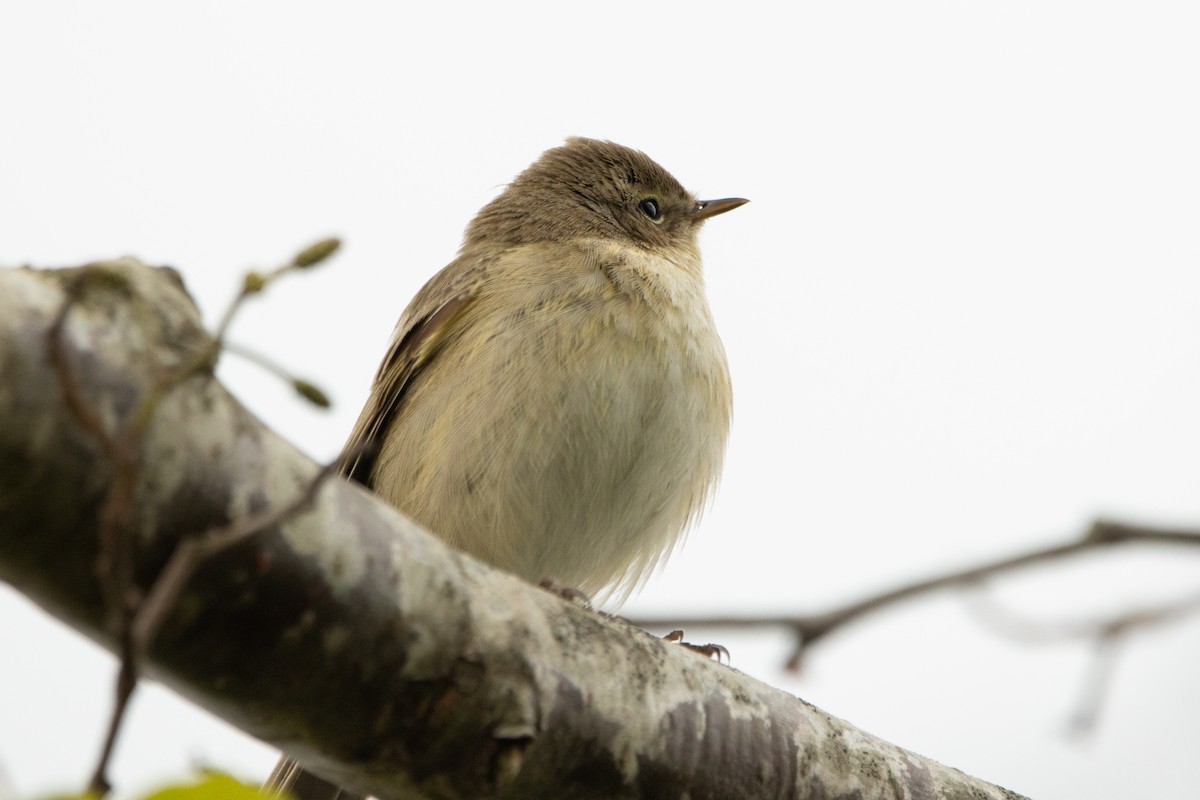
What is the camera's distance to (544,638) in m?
3.10

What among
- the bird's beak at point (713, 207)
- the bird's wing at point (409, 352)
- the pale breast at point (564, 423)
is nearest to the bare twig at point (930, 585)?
the pale breast at point (564, 423)

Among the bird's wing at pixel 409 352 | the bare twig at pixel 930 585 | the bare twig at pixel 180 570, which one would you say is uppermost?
the bare twig at pixel 930 585

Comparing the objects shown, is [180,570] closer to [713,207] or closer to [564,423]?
[564,423]

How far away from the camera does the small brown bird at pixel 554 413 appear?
16.7 feet

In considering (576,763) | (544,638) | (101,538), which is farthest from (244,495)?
(576,763)

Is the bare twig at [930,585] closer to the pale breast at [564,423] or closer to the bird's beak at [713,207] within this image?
the pale breast at [564,423]

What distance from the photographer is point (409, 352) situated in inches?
231

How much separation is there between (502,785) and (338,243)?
1.43m

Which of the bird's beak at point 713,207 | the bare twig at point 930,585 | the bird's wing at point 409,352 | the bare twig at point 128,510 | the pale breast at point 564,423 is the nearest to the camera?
the bare twig at point 128,510

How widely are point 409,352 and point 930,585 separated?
4.09 meters

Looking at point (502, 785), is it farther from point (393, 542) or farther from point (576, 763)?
point (393, 542)

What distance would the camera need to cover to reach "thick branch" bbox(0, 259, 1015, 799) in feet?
7.36

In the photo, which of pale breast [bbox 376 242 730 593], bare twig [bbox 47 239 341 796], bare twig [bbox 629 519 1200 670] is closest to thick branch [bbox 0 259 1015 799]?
bare twig [bbox 47 239 341 796]

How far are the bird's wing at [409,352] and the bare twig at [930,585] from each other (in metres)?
3.53
